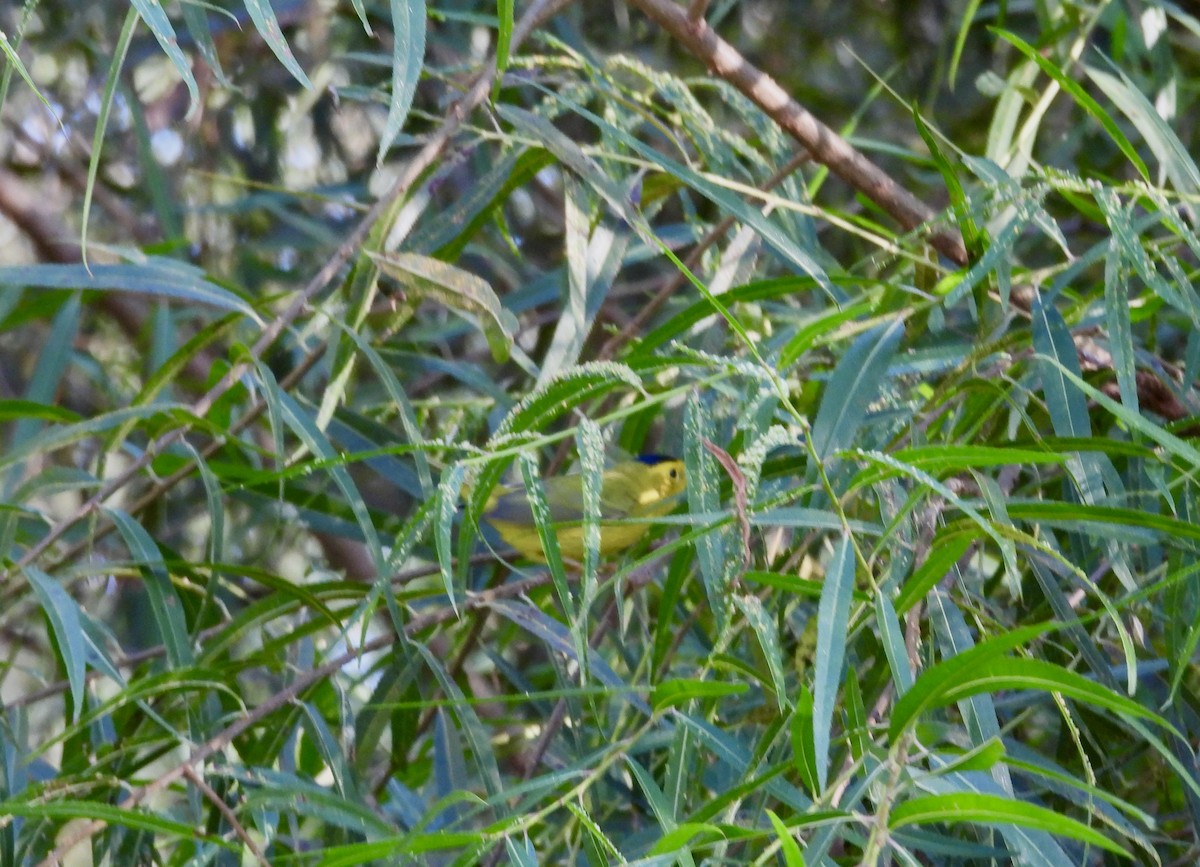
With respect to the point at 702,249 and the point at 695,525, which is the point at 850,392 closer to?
the point at 695,525

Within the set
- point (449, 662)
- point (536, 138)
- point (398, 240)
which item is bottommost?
point (449, 662)

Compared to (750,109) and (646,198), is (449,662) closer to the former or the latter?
(646,198)

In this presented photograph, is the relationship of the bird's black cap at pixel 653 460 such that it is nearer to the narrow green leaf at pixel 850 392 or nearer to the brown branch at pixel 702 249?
the brown branch at pixel 702 249

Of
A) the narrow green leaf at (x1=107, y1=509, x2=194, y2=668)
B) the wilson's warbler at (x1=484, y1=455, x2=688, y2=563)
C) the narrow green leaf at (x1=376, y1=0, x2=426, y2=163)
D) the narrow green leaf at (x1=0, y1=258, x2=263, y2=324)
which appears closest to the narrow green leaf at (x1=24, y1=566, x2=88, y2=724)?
the narrow green leaf at (x1=107, y1=509, x2=194, y2=668)

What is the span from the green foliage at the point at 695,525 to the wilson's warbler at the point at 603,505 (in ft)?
0.60

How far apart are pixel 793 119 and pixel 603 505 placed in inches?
57.5

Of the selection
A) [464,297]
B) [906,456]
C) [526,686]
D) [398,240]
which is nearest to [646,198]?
[398,240]

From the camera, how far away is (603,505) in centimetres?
299

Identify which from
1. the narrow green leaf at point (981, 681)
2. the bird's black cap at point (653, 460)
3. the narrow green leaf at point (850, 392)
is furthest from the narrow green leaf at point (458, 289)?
the bird's black cap at point (653, 460)

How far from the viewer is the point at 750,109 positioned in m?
1.79

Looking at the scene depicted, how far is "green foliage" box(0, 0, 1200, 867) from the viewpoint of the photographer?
1.09m

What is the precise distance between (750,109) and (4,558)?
104 cm

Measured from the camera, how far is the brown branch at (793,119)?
1631 millimetres

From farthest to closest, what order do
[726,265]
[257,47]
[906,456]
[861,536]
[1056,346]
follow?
[257,47] → [726,265] → [861,536] → [1056,346] → [906,456]
